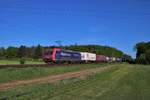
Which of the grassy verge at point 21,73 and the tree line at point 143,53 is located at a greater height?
the tree line at point 143,53

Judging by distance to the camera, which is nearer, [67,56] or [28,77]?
[28,77]

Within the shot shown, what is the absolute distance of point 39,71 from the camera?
1427 inches

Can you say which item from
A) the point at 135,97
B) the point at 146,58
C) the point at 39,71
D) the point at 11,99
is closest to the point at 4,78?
the point at 39,71

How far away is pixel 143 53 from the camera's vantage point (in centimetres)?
15475

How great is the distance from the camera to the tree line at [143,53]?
126m

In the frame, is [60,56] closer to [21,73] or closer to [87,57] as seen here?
[21,73]

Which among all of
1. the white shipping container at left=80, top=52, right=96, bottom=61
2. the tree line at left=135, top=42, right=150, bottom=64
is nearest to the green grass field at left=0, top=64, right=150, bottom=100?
the white shipping container at left=80, top=52, right=96, bottom=61

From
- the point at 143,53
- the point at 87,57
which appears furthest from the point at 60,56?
the point at 143,53

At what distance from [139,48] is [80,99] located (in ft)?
537

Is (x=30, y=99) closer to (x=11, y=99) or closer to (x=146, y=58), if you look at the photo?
(x=11, y=99)

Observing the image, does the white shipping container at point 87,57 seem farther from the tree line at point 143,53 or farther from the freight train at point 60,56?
the tree line at point 143,53

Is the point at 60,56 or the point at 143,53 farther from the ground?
the point at 143,53

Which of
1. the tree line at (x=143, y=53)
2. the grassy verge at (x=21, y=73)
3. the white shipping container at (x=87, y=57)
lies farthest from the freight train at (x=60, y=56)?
the tree line at (x=143, y=53)

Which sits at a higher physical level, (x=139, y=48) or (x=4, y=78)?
(x=139, y=48)
